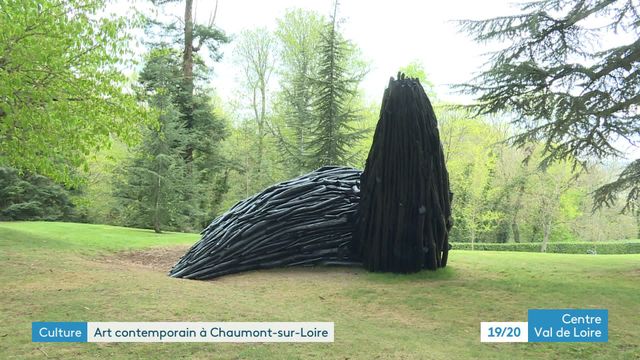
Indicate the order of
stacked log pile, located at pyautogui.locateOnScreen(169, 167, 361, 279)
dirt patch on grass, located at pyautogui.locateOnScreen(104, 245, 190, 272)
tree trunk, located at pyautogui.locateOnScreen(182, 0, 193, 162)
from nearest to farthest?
stacked log pile, located at pyautogui.locateOnScreen(169, 167, 361, 279), dirt patch on grass, located at pyautogui.locateOnScreen(104, 245, 190, 272), tree trunk, located at pyautogui.locateOnScreen(182, 0, 193, 162)

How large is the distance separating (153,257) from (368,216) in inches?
195

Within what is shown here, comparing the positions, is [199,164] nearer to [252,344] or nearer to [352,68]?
[352,68]

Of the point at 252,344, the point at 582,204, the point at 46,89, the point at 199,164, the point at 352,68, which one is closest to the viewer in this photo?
the point at 252,344

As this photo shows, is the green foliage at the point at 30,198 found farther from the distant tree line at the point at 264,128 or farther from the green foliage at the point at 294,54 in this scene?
the green foliage at the point at 294,54

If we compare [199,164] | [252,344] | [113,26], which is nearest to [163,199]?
[199,164]

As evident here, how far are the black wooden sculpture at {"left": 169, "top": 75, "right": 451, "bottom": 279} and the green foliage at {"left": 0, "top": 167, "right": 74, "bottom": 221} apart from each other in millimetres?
16856

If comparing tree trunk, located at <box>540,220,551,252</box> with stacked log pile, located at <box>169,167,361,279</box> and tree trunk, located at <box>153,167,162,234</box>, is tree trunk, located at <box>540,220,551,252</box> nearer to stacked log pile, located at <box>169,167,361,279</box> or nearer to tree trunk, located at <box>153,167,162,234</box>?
tree trunk, located at <box>153,167,162,234</box>

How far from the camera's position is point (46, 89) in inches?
266

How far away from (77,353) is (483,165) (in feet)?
88.2

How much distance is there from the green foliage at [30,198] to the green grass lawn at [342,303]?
14.3m

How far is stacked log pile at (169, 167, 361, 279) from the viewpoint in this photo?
765 centimetres

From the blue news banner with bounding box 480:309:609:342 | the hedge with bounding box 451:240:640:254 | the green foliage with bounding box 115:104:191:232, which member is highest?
the green foliage with bounding box 115:104:191:232

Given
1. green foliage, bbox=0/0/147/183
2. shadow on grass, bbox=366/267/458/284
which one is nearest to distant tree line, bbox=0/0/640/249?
green foliage, bbox=0/0/147/183

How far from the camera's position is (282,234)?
25.2 ft
